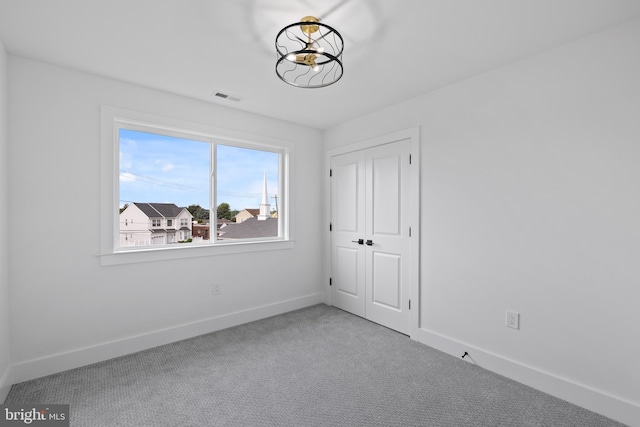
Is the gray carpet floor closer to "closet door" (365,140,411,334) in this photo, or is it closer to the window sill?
"closet door" (365,140,411,334)

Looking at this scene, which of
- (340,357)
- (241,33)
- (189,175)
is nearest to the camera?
(241,33)

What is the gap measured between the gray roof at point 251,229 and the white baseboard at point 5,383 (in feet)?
6.20

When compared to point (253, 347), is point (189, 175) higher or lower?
higher

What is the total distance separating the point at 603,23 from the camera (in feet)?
6.23

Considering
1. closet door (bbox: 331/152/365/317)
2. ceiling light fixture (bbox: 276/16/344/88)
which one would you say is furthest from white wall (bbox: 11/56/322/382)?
closet door (bbox: 331/152/365/317)

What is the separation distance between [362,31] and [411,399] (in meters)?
2.47

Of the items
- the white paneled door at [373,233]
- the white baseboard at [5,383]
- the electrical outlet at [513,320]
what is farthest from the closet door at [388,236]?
the white baseboard at [5,383]

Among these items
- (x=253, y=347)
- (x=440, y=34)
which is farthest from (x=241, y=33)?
(x=253, y=347)

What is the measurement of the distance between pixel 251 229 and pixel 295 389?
1968 millimetres

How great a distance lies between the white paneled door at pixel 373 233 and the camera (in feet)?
10.6

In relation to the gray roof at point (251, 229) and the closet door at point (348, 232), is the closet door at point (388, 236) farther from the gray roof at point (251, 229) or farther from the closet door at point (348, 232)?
the gray roof at point (251, 229)

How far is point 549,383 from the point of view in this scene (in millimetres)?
2180

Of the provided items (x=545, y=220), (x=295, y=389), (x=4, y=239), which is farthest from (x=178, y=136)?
(x=545, y=220)

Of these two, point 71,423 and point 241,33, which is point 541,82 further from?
point 71,423
